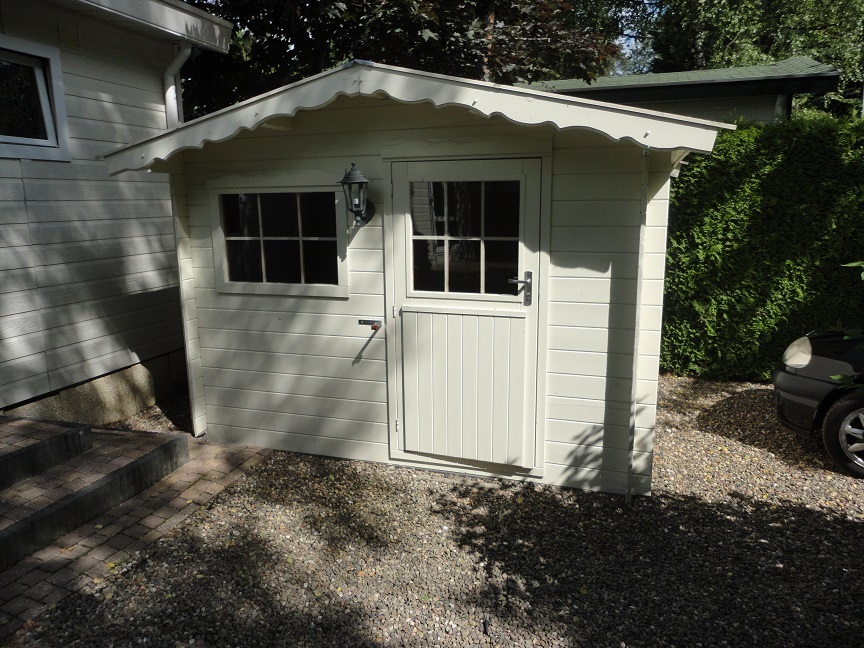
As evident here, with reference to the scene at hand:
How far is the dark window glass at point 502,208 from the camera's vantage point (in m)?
3.93

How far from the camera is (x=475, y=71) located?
332 inches

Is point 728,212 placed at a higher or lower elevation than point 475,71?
lower

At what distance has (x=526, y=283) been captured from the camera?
398cm

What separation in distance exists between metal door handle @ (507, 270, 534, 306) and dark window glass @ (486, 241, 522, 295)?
37 millimetres

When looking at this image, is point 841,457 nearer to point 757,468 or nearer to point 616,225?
point 757,468

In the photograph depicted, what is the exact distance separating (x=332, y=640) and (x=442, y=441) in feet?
5.75

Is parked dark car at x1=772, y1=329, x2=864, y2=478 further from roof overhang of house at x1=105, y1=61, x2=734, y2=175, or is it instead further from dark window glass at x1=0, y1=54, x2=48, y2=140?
dark window glass at x1=0, y1=54, x2=48, y2=140

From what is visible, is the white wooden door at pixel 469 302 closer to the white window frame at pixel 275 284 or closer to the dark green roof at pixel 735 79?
the white window frame at pixel 275 284

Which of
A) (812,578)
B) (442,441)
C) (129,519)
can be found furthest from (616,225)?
(129,519)

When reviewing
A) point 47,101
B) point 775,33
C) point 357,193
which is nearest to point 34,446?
point 357,193

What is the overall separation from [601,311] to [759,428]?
2404mm

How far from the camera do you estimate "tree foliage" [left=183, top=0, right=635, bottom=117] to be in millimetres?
7711

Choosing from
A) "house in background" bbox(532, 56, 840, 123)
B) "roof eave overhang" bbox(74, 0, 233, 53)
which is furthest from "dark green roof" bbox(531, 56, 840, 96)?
"roof eave overhang" bbox(74, 0, 233, 53)

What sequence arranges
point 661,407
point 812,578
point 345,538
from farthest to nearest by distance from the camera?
1. point 661,407
2. point 345,538
3. point 812,578
